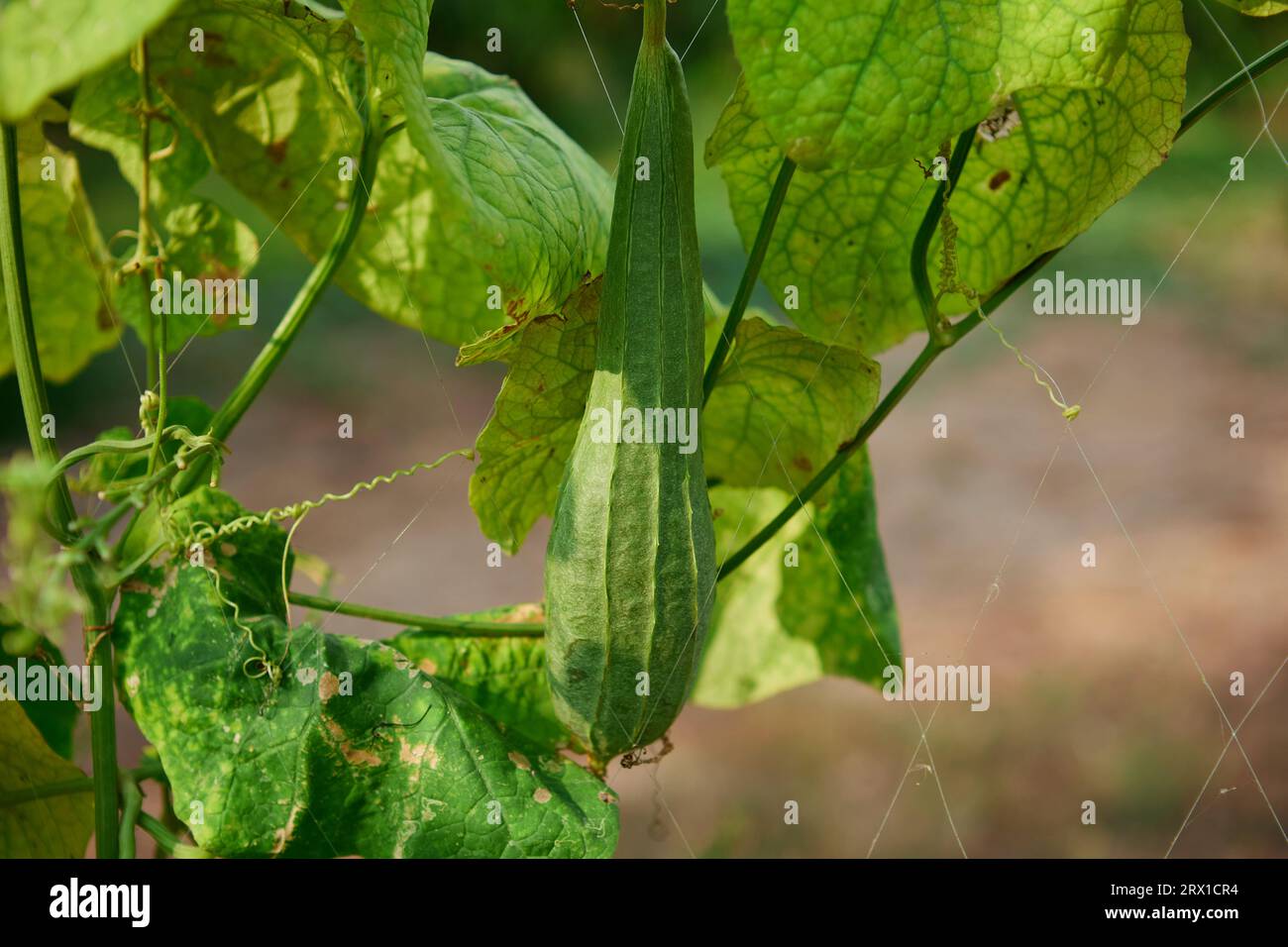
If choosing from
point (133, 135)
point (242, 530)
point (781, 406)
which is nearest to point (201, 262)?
point (133, 135)

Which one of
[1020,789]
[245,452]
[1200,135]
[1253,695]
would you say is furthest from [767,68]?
[1200,135]

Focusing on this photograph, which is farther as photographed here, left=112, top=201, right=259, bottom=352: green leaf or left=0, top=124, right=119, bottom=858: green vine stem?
left=112, top=201, right=259, bottom=352: green leaf

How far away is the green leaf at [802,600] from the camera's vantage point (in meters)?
0.62

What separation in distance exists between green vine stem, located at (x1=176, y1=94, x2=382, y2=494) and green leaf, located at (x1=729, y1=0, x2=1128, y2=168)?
0.59ft

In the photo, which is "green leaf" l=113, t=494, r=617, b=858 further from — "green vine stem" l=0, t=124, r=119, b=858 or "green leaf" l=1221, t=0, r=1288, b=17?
"green leaf" l=1221, t=0, r=1288, b=17

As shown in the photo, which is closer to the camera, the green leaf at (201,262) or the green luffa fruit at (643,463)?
the green luffa fruit at (643,463)

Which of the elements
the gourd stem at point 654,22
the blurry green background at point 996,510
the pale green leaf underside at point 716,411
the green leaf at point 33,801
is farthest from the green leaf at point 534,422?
the blurry green background at point 996,510

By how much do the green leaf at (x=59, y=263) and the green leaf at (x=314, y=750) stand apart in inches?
9.9

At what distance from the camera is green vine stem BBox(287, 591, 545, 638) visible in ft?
1.63

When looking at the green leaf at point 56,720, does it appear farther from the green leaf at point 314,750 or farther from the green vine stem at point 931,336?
the green vine stem at point 931,336

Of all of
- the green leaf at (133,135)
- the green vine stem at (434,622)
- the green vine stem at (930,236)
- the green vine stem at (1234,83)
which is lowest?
the green vine stem at (434,622)

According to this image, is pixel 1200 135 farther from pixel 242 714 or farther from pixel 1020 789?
pixel 242 714

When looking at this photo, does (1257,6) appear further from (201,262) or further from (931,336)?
(201,262)

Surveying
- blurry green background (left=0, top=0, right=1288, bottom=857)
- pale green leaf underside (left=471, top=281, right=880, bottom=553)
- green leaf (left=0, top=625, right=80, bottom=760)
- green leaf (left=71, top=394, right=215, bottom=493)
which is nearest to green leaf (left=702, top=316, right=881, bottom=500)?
pale green leaf underside (left=471, top=281, right=880, bottom=553)
